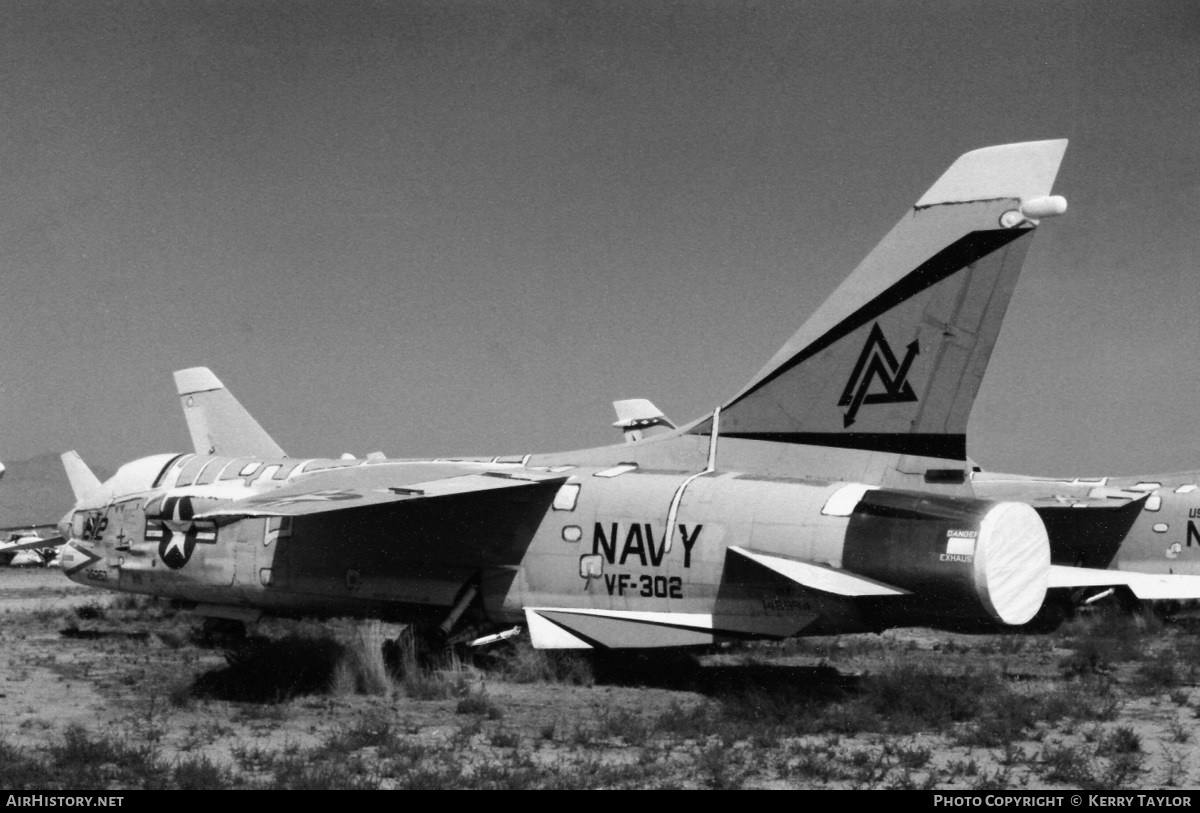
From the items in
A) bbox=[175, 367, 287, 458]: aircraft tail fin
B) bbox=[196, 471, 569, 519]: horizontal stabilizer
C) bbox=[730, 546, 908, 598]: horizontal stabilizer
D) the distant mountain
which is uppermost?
bbox=[175, 367, 287, 458]: aircraft tail fin

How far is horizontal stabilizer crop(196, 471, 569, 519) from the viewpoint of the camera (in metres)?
A: 10.3

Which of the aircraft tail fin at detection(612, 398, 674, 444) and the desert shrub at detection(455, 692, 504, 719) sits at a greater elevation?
the aircraft tail fin at detection(612, 398, 674, 444)

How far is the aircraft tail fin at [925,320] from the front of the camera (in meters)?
9.77

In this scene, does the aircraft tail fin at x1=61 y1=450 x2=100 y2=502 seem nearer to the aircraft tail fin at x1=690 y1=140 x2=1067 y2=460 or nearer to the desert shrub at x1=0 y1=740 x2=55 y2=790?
the desert shrub at x1=0 y1=740 x2=55 y2=790

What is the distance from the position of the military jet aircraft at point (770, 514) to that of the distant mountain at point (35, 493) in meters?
93.7

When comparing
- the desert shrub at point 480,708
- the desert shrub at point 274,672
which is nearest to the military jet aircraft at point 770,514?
the desert shrub at point 274,672

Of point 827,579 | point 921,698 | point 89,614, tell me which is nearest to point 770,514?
point 827,579

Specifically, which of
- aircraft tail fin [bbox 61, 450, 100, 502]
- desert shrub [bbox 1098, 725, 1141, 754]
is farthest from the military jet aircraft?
aircraft tail fin [bbox 61, 450, 100, 502]

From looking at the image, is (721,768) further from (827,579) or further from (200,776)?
(200,776)

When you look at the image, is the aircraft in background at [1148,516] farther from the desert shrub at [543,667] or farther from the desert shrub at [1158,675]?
the desert shrub at [543,667]

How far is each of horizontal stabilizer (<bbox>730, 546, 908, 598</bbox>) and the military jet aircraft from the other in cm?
2

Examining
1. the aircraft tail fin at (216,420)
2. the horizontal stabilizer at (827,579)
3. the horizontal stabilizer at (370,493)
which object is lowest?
the horizontal stabilizer at (827,579)

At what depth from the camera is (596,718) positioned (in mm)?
9719

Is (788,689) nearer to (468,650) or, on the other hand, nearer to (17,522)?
(468,650)
